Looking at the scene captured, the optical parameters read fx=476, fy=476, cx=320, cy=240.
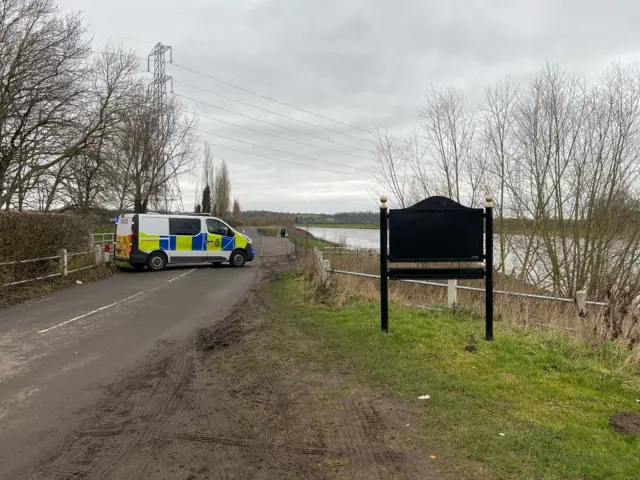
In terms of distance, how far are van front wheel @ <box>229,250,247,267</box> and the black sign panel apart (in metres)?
15.3

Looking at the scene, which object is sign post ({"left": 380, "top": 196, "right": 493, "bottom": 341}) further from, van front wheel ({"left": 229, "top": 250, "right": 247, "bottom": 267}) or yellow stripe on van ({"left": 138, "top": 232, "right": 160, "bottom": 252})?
van front wheel ({"left": 229, "top": 250, "right": 247, "bottom": 267})

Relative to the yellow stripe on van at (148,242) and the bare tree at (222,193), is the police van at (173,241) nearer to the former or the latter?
the yellow stripe on van at (148,242)

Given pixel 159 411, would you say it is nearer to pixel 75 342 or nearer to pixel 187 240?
pixel 75 342

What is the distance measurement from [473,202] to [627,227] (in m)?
5.11

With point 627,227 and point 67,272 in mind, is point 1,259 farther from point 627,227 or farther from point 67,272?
point 627,227

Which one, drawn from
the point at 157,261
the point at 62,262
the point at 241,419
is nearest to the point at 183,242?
the point at 157,261

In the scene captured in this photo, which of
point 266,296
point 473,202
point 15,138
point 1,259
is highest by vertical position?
point 15,138

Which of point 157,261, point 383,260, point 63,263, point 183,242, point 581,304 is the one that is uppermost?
point 383,260

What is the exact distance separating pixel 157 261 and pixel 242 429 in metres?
16.1

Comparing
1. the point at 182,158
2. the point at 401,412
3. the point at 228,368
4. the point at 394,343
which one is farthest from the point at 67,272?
the point at 182,158

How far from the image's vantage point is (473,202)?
18.4 meters

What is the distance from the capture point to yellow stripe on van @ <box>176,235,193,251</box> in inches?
776

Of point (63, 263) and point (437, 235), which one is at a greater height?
point (437, 235)

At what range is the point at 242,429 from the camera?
4.16 metres
